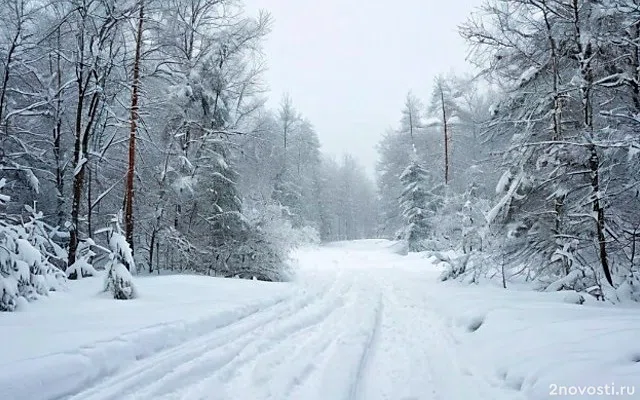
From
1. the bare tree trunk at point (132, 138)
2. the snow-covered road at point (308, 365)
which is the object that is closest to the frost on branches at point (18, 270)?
the snow-covered road at point (308, 365)

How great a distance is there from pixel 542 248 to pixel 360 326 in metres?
5.36

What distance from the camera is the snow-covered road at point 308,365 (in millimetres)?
3498

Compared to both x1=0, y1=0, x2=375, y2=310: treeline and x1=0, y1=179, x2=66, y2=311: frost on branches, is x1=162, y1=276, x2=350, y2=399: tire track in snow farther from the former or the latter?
x1=0, y1=0, x2=375, y2=310: treeline

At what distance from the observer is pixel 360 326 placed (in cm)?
611

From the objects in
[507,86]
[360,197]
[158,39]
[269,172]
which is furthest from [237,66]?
[360,197]

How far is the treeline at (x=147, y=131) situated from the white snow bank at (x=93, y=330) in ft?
16.8

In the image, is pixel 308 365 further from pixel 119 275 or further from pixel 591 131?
pixel 591 131

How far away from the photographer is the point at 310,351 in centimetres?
479

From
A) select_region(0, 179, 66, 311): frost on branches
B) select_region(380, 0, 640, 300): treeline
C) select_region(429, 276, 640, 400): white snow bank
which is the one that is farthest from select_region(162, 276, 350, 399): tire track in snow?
select_region(380, 0, 640, 300): treeline

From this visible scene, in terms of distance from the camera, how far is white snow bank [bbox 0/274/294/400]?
3340mm

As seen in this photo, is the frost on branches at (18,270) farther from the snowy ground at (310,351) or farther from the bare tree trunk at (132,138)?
the bare tree trunk at (132,138)

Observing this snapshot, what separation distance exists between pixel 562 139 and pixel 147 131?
12.0 m

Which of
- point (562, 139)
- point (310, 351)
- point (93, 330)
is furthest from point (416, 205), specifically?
point (93, 330)

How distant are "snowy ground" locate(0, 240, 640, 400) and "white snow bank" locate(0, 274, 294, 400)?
0.01 meters
